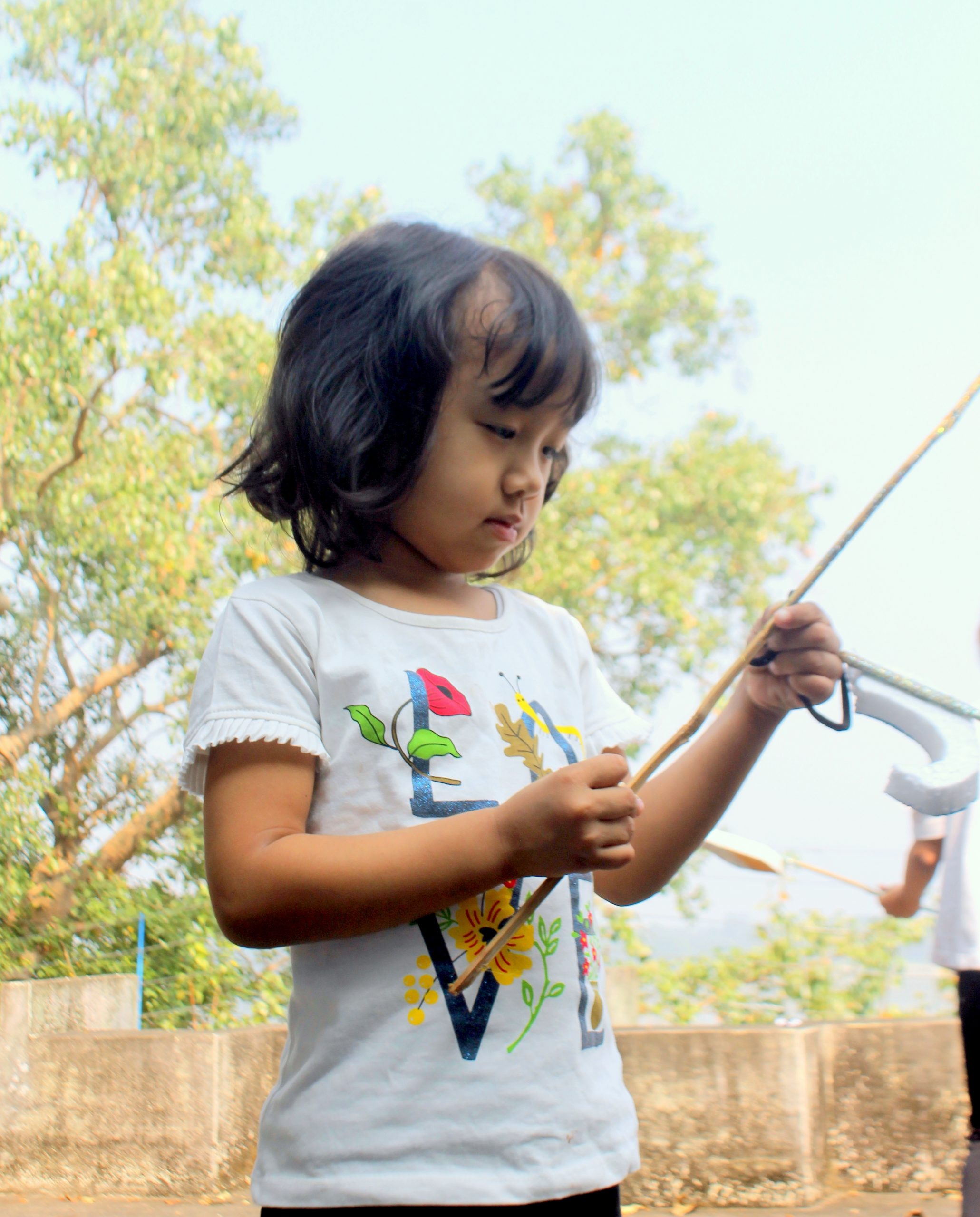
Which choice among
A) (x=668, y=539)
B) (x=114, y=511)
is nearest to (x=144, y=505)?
(x=114, y=511)

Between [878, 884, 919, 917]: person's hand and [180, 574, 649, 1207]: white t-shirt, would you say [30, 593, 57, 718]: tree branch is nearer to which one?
[878, 884, 919, 917]: person's hand

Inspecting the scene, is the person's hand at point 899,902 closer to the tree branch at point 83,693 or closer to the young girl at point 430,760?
the young girl at point 430,760

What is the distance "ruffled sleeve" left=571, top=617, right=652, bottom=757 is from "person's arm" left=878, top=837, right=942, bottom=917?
1.36 meters

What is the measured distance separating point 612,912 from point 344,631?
482 cm

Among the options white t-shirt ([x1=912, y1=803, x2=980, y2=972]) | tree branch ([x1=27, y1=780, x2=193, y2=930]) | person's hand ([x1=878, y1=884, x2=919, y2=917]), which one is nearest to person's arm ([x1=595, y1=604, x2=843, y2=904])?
white t-shirt ([x1=912, y1=803, x2=980, y2=972])

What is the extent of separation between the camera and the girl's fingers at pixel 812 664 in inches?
36.9

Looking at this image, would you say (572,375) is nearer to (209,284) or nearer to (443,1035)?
(443,1035)

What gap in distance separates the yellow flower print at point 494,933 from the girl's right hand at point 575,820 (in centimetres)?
10

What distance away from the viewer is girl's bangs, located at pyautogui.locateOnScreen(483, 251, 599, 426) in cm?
94

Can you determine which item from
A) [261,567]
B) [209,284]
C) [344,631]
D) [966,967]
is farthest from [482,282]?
[209,284]

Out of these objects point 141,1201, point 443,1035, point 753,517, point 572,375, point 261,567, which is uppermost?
point 753,517

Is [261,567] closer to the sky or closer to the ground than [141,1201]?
closer to the sky

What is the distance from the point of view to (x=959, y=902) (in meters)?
2.06

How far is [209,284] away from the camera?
5.31m
